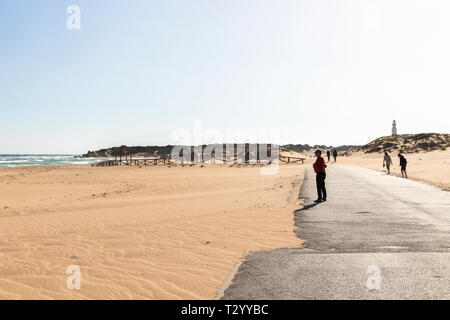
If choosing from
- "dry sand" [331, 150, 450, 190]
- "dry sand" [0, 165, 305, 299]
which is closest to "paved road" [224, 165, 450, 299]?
"dry sand" [0, 165, 305, 299]

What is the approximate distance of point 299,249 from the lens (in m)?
6.91

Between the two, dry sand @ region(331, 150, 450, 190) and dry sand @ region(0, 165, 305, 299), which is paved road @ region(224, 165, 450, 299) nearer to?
dry sand @ region(0, 165, 305, 299)

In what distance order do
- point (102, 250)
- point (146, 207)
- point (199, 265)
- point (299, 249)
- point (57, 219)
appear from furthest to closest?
point (146, 207) → point (57, 219) → point (102, 250) → point (299, 249) → point (199, 265)

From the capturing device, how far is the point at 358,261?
5863 mm

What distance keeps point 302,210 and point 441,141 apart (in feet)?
318

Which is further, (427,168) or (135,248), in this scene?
(427,168)

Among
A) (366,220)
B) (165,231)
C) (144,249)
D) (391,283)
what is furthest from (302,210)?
(391,283)

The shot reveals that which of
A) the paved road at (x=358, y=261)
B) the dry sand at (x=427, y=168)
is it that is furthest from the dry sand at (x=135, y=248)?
the dry sand at (x=427, y=168)

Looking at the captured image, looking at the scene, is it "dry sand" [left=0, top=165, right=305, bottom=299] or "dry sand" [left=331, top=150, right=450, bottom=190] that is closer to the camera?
"dry sand" [left=0, top=165, right=305, bottom=299]

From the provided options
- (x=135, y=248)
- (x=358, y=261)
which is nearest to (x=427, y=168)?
(x=358, y=261)

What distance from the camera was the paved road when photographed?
14.9 feet

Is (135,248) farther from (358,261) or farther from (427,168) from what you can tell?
(427,168)

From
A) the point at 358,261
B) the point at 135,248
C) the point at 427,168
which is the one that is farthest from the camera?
the point at 427,168
